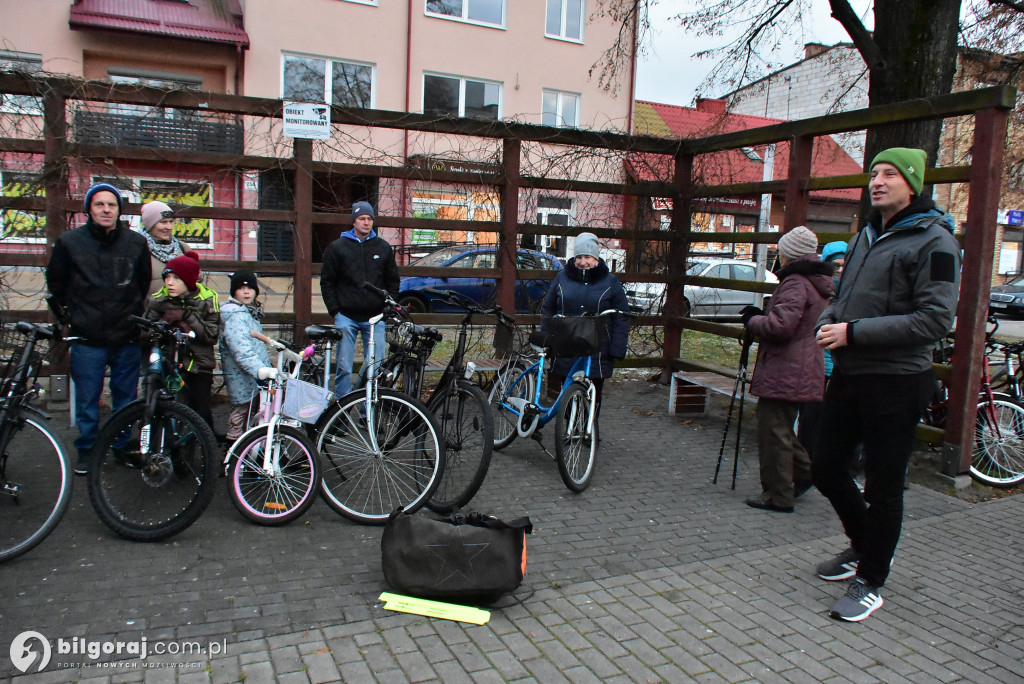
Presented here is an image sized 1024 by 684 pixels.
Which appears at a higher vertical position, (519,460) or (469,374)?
(469,374)

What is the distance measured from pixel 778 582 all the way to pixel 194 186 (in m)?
5.61

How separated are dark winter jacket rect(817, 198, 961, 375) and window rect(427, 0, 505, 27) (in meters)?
21.4

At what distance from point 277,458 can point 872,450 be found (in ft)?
10.3

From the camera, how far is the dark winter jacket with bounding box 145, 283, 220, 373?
16.6 ft

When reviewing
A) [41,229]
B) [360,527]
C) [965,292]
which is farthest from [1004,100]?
[41,229]

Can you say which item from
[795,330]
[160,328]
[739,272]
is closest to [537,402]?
[795,330]

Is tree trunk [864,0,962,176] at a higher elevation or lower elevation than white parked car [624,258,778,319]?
higher

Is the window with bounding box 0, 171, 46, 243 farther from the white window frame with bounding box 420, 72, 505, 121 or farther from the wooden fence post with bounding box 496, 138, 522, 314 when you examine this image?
the white window frame with bounding box 420, 72, 505, 121

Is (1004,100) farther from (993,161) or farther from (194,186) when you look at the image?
(194,186)

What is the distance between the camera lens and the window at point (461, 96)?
23.0m

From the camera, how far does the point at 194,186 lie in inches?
268

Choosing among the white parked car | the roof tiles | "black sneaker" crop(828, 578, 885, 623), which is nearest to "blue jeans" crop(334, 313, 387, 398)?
the white parked car

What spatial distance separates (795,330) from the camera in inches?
196

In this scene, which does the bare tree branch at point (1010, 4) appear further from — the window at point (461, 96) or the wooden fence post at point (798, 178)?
the window at point (461, 96)
